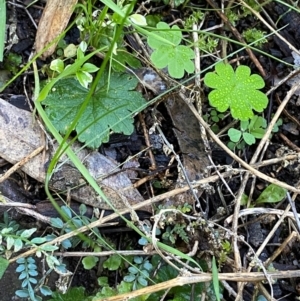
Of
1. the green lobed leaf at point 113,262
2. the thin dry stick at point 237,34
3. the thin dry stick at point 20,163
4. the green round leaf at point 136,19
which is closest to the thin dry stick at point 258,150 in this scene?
the thin dry stick at point 237,34

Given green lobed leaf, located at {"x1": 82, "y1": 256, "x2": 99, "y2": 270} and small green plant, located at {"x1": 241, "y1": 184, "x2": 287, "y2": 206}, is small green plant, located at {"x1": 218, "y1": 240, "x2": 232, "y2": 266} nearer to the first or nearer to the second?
small green plant, located at {"x1": 241, "y1": 184, "x2": 287, "y2": 206}

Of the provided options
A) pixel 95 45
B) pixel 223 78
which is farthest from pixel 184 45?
pixel 95 45

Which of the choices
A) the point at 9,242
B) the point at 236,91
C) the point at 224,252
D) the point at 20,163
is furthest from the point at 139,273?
the point at 236,91

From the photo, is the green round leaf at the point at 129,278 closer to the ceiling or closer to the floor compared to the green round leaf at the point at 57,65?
closer to the floor

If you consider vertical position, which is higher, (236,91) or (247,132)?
(236,91)

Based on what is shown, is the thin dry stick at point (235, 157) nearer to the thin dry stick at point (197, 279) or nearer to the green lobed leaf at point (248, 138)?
the green lobed leaf at point (248, 138)

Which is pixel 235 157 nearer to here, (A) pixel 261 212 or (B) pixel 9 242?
(A) pixel 261 212

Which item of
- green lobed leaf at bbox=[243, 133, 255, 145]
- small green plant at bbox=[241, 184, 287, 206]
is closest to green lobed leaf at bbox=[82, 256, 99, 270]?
small green plant at bbox=[241, 184, 287, 206]

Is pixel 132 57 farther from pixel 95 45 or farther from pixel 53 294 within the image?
pixel 53 294
